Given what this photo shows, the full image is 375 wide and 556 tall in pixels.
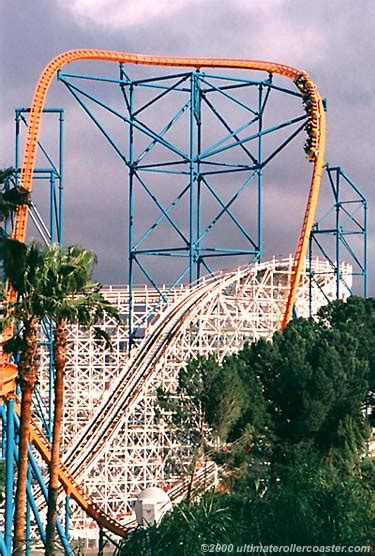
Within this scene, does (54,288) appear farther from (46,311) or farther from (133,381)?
(133,381)

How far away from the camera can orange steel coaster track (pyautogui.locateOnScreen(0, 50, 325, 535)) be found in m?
22.1

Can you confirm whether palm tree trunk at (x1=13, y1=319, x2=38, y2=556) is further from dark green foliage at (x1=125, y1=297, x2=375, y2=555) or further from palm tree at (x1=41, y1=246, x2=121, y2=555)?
dark green foliage at (x1=125, y1=297, x2=375, y2=555)

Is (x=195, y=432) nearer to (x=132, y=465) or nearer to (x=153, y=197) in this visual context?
(x=132, y=465)

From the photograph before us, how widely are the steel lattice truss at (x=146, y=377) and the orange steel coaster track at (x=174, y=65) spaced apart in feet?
3.91

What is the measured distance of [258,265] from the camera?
95.6 feet

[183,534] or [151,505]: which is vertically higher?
[183,534]

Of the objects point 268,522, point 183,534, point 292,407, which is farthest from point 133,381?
point 183,534

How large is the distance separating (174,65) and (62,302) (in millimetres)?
13822

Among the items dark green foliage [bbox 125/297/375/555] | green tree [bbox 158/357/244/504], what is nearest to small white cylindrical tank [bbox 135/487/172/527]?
green tree [bbox 158/357/244/504]

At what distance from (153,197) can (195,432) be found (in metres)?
7.66

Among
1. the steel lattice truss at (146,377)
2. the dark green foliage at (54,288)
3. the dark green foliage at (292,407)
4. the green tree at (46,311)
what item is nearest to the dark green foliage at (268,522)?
the dark green foliage at (292,407)

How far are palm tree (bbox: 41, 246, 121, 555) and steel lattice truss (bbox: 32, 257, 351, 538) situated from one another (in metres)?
8.29

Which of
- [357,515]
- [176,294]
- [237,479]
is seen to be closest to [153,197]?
[176,294]

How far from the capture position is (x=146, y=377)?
2638 centimetres
